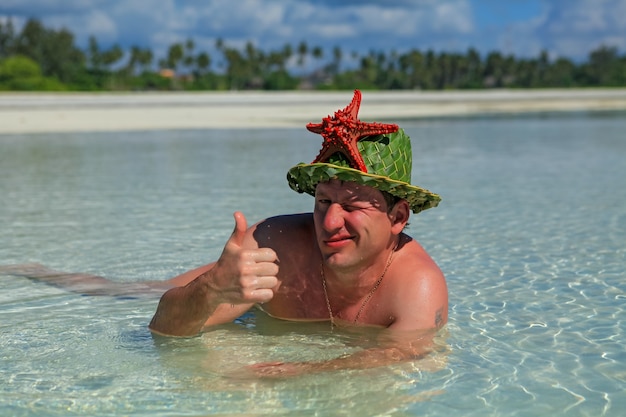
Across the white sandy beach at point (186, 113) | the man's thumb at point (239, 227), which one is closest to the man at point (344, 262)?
the man's thumb at point (239, 227)

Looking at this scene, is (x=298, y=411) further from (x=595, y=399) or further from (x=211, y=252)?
(x=211, y=252)

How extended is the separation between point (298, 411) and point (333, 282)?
0.97 metres

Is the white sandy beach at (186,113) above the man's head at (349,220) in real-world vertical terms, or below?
below

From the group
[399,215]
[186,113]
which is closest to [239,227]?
[399,215]

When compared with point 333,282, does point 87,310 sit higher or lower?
lower

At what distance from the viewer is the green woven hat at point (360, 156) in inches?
144

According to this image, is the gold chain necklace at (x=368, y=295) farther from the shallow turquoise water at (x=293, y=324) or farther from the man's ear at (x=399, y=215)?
the man's ear at (x=399, y=215)

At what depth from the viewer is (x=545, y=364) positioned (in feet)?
13.3

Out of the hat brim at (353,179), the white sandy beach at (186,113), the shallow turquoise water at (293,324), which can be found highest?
the hat brim at (353,179)

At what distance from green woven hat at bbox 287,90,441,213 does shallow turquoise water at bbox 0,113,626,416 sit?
35.0 inches

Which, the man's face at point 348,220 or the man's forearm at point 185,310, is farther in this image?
the man's face at point 348,220

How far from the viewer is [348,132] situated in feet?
12.0

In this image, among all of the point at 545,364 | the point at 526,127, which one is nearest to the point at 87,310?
the point at 545,364

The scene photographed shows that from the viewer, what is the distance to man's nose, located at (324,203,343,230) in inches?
145
